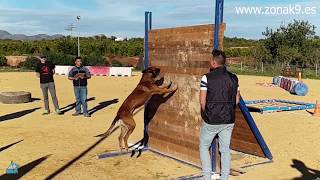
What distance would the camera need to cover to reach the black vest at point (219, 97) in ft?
15.7

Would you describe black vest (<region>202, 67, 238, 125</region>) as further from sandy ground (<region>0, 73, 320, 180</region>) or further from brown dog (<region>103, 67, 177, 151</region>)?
brown dog (<region>103, 67, 177, 151</region>)

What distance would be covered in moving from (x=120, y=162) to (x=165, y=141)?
975 millimetres

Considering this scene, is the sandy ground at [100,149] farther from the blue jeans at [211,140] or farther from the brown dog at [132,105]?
the blue jeans at [211,140]

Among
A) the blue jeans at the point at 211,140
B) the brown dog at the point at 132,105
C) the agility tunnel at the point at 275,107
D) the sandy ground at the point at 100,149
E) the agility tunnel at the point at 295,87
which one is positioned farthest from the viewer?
the agility tunnel at the point at 295,87

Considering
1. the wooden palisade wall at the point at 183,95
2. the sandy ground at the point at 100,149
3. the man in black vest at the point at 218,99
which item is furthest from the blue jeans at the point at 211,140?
the wooden palisade wall at the point at 183,95

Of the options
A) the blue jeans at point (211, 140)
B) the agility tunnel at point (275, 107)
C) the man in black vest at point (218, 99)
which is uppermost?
the man in black vest at point (218, 99)

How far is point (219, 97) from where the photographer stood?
4.79 metres

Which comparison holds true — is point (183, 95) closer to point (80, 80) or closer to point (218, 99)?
point (218, 99)

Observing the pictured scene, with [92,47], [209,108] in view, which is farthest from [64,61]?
[209,108]

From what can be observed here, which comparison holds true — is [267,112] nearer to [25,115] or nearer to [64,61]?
[25,115]

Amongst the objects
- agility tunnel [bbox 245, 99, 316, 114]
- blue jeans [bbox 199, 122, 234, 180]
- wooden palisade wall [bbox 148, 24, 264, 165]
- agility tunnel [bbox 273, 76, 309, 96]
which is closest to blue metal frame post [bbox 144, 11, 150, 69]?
wooden palisade wall [bbox 148, 24, 264, 165]

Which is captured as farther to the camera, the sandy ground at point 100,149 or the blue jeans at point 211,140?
the sandy ground at point 100,149

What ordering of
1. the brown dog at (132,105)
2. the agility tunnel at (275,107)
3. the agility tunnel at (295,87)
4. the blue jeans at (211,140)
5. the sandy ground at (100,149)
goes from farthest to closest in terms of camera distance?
the agility tunnel at (295,87) < the agility tunnel at (275,107) < the brown dog at (132,105) < the sandy ground at (100,149) < the blue jeans at (211,140)

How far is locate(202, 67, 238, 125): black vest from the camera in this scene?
15.7 feet
